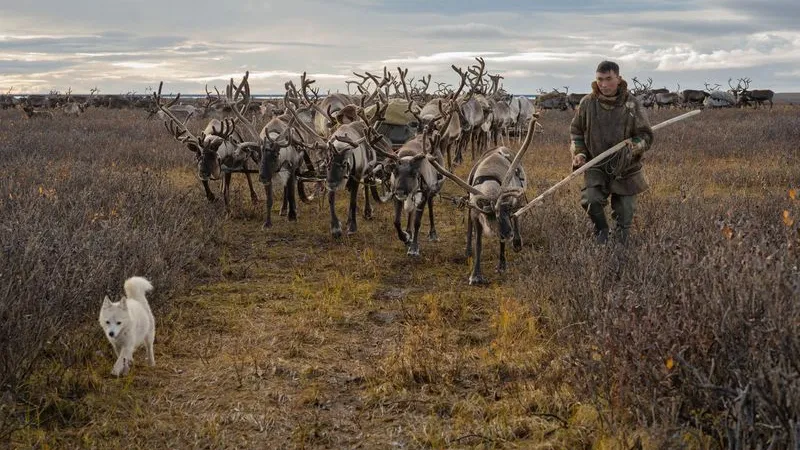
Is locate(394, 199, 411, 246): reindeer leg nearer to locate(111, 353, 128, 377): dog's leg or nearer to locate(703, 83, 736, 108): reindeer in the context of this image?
locate(111, 353, 128, 377): dog's leg

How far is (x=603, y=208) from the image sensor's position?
6980 millimetres

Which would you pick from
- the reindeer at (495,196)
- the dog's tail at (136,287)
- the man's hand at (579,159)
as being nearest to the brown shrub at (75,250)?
the dog's tail at (136,287)

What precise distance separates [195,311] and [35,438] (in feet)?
8.83

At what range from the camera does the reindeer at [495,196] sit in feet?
23.2

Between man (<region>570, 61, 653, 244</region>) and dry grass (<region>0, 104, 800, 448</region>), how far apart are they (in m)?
0.43

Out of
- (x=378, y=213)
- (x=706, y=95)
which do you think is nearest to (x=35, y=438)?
(x=378, y=213)

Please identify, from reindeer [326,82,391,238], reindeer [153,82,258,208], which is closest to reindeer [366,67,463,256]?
reindeer [326,82,391,238]

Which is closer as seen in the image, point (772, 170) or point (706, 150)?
point (772, 170)

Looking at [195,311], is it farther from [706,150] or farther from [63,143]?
[706,150]

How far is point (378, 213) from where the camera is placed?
39.0 ft

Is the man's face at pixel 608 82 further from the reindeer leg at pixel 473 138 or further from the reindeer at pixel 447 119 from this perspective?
the reindeer leg at pixel 473 138

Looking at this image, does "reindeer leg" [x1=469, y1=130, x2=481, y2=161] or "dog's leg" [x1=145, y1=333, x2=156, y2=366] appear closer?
"dog's leg" [x1=145, y1=333, x2=156, y2=366]

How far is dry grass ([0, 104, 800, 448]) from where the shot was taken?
11.6 feet

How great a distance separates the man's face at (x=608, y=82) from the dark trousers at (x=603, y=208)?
0.94 m
